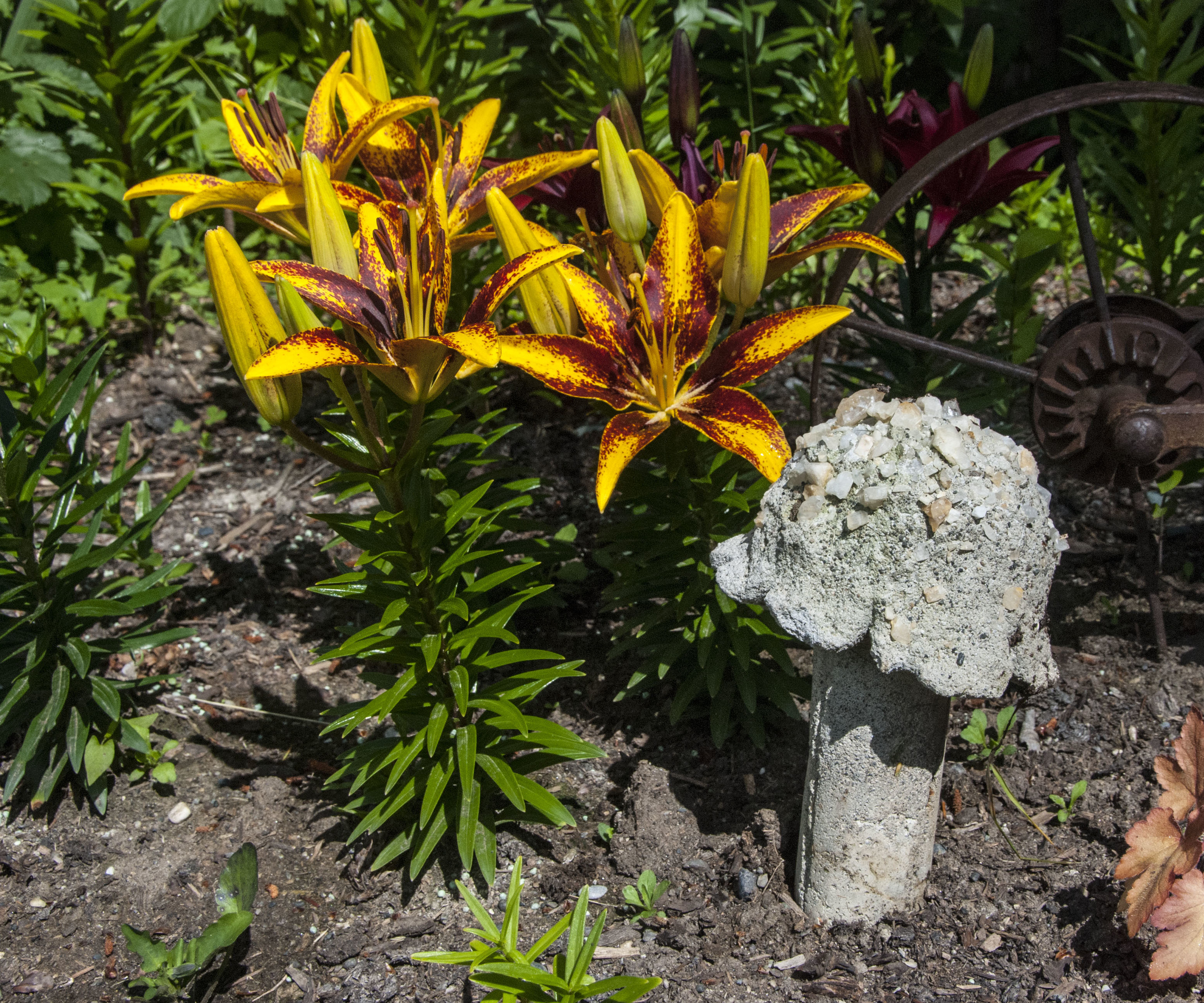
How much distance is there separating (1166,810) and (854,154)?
1.16 meters

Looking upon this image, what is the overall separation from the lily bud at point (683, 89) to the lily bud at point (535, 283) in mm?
410

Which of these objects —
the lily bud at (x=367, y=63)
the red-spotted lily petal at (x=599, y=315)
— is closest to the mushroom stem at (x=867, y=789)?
the red-spotted lily petal at (x=599, y=315)

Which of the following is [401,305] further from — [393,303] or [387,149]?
[387,149]

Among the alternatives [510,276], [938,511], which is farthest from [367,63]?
[938,511]

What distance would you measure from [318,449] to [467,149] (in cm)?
68

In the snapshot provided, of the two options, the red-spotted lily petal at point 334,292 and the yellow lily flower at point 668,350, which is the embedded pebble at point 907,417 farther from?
the red-spotted lily petal at point 334,292

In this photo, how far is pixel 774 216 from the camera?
152 centimetres

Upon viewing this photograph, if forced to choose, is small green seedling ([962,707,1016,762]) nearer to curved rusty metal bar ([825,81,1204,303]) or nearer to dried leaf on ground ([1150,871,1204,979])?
dried leaf on ground ([1150,871,1204,979])

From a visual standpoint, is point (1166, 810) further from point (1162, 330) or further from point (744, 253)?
point (744, 253)

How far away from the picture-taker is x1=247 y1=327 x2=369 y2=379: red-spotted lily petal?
1191 millimetres

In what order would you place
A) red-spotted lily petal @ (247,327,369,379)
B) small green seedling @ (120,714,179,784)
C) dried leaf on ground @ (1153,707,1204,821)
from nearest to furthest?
red-spotted lily petal @ (247,327,369,379) → dried leaf on ground @ (1153,707,1204,821) → small green seedling @ (120,714,179,784)

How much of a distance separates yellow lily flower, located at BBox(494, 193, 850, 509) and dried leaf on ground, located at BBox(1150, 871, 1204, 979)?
31.6 inches

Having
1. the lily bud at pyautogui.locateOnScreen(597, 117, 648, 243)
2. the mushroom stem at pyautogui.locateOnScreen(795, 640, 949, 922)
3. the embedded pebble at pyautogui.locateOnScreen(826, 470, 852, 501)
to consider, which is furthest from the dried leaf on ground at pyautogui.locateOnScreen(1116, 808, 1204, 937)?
the lily bud at pyautogui.locateOnScreen(597, 117, 648, 243)

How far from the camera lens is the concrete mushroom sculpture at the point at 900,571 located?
1300mm
